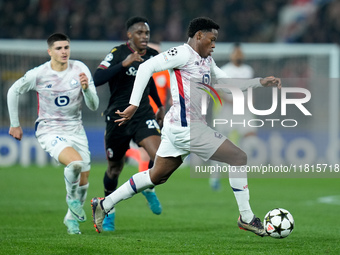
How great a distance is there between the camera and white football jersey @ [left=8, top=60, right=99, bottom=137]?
8117 millimetres

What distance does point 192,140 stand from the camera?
23.0 feet

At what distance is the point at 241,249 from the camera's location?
6.58 meters

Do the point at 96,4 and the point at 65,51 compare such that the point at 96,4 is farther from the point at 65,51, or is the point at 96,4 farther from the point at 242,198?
the point at 242,198

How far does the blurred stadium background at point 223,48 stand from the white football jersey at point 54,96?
27.8 feet

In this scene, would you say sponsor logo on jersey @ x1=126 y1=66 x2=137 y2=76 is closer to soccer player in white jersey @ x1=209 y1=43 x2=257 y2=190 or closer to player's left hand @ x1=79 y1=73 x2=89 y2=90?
player's left hand @ x1=79 y1=73 x2=89 y2=90

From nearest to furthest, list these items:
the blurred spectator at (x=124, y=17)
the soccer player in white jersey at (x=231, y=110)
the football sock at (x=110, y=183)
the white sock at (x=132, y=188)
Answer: the white sock at (x=132, y=188) < the football sock at (x=110, y=183) < the soccer player in white jersey at (x=231, y=110) < the blurred spectator at (x=124, y=17)

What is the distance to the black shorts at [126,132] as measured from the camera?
332 inches

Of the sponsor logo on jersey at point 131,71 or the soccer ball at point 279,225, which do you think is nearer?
the soccer ball at point 279,225

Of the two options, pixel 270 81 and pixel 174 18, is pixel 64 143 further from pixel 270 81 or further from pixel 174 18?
pixel 174 18

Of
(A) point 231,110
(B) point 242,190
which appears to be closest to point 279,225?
(B) point 242,190

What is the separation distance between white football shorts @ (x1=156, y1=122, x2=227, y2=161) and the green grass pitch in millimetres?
912

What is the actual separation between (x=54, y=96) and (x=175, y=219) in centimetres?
249

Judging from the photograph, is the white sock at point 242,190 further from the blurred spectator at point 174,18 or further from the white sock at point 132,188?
the blurred spectator at point 174,18

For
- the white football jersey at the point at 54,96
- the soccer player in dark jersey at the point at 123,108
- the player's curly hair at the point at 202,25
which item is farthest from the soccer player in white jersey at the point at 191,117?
the white football jersey at the point at 54,96
